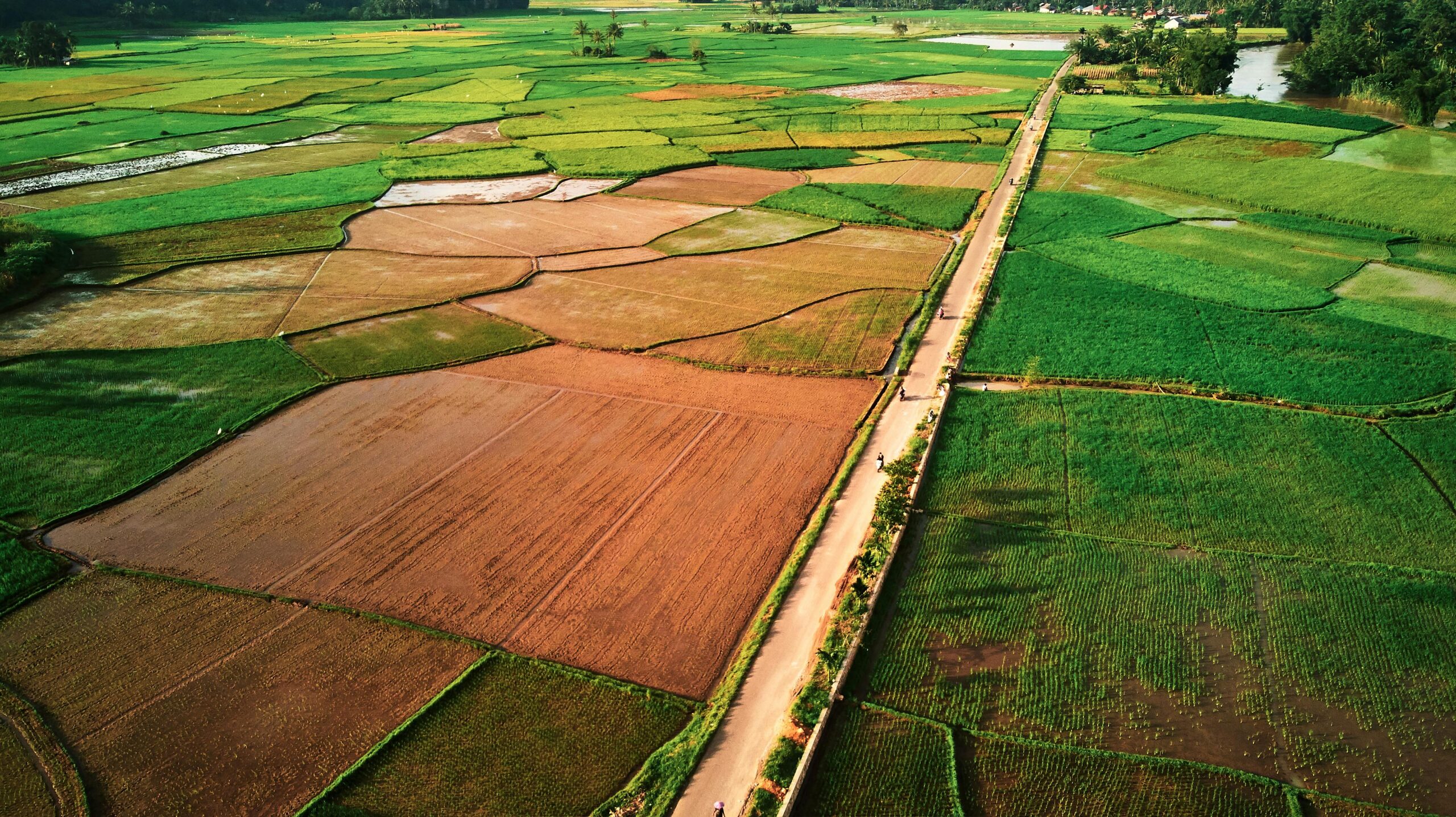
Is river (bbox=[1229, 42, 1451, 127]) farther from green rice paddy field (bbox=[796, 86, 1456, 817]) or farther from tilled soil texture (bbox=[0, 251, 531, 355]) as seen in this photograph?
tilled soil texture (bbox=[0, 251, 531, 355])

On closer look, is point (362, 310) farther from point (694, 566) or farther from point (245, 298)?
point (694, 566)

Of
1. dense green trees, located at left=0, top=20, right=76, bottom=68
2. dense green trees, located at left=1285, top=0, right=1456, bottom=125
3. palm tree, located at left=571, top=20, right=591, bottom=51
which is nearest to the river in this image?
dense green trees, located at left=1285, top=0, right=1456, bottom=125

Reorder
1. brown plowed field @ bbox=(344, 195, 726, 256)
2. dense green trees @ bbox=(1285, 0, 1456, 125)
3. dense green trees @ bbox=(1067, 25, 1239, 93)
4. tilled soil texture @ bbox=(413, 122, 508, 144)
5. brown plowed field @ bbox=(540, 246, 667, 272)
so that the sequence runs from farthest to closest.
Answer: dense green trees @ bbox=(1067, 25, 1239, 93), dense green trees @ bbox=(1285, 0, 1456, 125), tilled soil texture @ bbox=(413, 122, 508, 144), brown plowed field @ bbox=(344, 195, 726, 256), brown plowed field @ bbox=(540, 246, 667, 272)

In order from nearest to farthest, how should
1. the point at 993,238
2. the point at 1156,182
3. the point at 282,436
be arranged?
the point at 282,436 → the point at 993,238 → the point at 1156,182

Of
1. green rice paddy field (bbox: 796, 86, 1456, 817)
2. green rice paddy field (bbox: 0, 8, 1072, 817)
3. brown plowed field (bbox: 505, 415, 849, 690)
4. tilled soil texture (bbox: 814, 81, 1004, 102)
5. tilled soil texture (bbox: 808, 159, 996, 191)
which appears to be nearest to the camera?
green rice paddy field (bbox: 796, 86, 1456, 817)

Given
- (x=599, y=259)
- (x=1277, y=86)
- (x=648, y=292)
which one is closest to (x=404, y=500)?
(x=648, y=292)

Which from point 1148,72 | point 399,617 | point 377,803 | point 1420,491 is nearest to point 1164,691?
point 1420,491

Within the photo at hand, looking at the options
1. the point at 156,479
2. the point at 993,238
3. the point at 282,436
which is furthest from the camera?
the point at 993,238

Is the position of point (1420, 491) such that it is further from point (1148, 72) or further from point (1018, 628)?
point (1148, 72)
